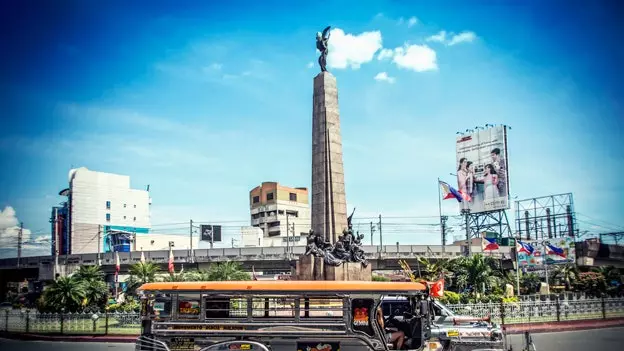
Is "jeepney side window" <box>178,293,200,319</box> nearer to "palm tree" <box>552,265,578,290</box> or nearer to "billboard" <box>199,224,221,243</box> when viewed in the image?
"palm tree" <box>552,265,578,290</box>

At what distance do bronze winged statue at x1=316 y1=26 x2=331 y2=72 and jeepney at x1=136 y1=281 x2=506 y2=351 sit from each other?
26.0 metres

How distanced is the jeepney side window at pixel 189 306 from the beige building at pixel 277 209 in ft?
328

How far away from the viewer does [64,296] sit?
2947 centimetres

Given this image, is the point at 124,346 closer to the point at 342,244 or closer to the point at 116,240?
the point at 342,244

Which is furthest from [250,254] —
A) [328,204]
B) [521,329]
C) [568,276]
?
[521,329]

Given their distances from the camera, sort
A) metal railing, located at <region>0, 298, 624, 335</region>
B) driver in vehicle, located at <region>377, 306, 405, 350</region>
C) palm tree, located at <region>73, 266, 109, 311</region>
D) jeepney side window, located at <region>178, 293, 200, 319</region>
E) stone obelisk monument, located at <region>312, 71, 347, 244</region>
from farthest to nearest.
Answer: stone obelisk monument, located at <region>312, 71, 347, 244</region>, palm tree, located at <region>73, 266, 109, 311</region>, metal railing, located at <region>0, 298, 624, 335</region>, jeepney side window, located at <region>178, 293, 200, 319</region>, driver in vehicle, located at <region>377, 306, 405, 350</region>

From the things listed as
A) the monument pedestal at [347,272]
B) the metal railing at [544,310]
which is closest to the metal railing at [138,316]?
the metal railing at [544,310]

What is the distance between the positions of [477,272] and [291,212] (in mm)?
83288

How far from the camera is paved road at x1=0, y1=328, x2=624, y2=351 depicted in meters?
17.6

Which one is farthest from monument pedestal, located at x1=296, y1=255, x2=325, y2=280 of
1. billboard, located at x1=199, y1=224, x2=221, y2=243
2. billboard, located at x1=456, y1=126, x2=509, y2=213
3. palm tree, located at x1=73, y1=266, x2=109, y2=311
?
billboard, located at x1=199, y1=224, x2=221, y2=243

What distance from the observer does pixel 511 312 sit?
86.0ft

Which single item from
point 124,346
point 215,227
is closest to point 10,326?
point 124,346

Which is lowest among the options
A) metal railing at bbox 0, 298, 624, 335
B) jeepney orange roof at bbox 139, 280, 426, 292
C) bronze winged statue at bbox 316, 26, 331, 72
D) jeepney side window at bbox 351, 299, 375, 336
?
metal railing at bbox 0, 298, 624, 335

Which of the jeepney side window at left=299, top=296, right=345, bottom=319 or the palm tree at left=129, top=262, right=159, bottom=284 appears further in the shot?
the palm tree at left=129, top=262, right=159, bottom=284
